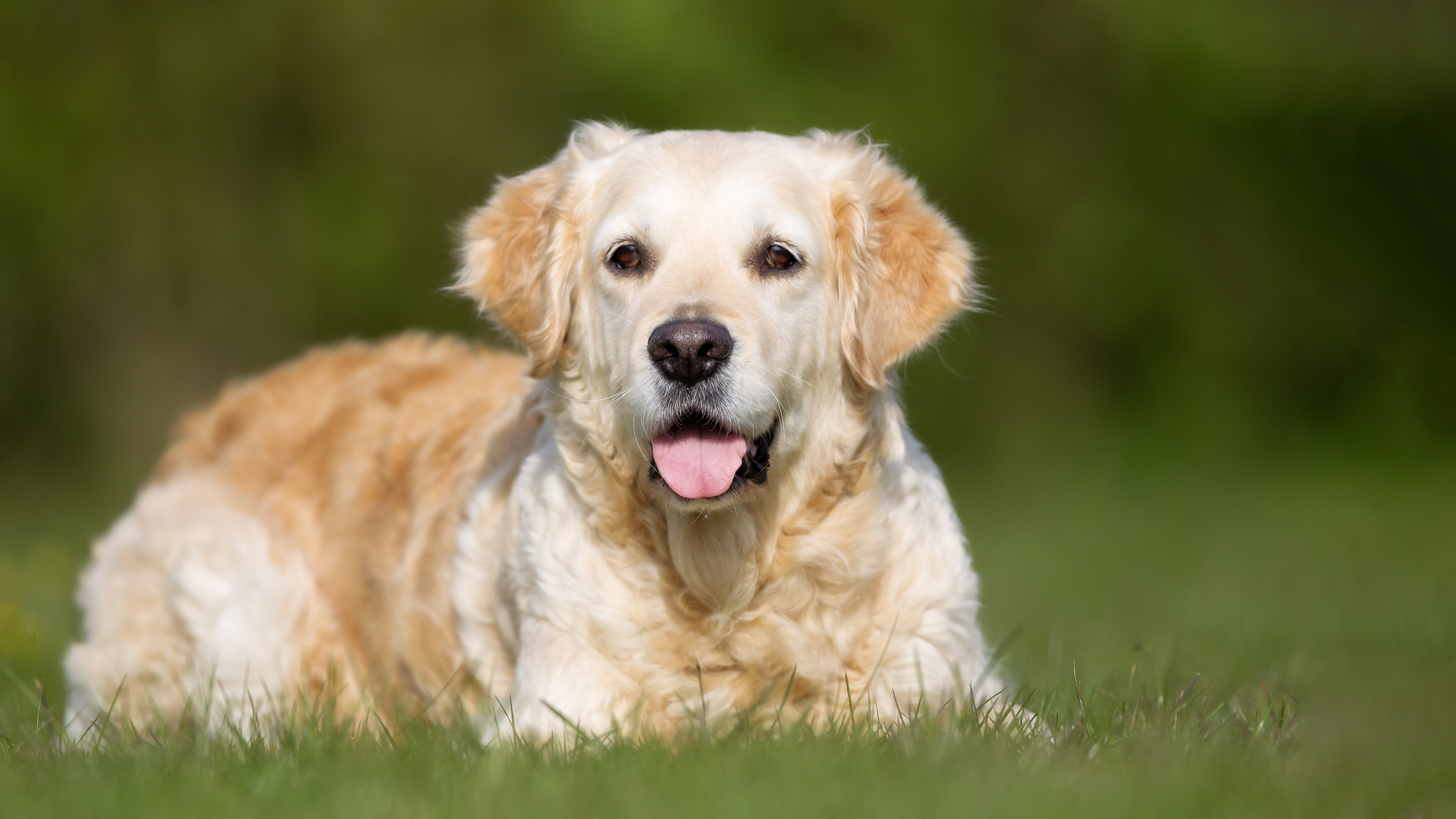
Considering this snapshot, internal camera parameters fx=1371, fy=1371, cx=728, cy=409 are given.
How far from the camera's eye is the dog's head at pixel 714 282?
11.6 feet

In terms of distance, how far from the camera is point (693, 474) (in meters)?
3.63

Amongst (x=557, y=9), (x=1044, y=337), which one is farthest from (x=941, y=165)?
(x=557, y=9)

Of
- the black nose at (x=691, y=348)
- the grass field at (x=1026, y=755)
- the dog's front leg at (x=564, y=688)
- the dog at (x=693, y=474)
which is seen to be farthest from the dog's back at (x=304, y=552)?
the black nose at (x=691, y=348)

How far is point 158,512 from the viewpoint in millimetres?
5074

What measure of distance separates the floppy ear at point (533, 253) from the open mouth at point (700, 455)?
1.74ft

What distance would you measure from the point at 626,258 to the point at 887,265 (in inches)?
30.5

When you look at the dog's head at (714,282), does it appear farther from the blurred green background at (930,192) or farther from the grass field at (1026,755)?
the blurred green background at (930,192)

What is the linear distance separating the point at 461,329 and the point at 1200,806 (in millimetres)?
16940

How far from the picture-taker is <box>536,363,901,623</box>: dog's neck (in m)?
3.71

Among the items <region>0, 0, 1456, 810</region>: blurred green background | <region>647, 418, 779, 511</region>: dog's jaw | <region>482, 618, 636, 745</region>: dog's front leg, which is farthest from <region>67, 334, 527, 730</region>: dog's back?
<region>0, 0, 1456, 810</region>: blurred green background

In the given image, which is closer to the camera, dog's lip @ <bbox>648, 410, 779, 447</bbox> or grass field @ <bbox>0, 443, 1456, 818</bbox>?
grass field @ <bbox>0, 443, 1456, 818</bbox>

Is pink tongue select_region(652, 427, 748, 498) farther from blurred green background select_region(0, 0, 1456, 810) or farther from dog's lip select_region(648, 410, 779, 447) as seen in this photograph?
blurred green background select_region(0, 0, 1456, 810)

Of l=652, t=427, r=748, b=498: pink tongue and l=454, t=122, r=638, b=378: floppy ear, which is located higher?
l=454, t=122, r=638, b=378: floppy ear

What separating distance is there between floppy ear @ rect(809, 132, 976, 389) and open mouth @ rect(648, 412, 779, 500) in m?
0.44
